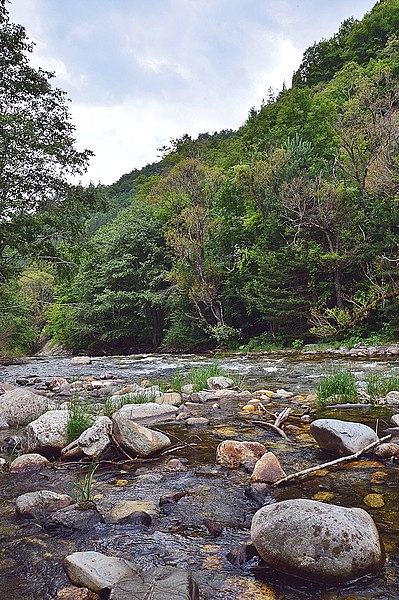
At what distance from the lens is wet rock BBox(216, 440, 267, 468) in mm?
4027

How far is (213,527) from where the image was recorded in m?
2.77

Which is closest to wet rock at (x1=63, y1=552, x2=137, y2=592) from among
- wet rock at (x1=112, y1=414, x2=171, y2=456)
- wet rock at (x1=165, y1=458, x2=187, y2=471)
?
wet rock at (x1=165, y1=458, x2=187, y2=471)

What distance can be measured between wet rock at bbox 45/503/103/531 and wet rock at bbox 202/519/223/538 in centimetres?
73

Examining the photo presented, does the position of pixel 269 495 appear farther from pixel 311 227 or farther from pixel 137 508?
pixel 311 227

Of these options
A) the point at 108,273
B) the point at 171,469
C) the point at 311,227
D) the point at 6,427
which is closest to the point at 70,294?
the point at 108,273

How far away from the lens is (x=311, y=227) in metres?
20.4

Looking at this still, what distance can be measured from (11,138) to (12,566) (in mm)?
12229

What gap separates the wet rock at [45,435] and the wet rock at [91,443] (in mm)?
212

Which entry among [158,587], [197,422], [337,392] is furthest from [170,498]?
[337,392]

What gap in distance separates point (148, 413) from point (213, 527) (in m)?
3.28

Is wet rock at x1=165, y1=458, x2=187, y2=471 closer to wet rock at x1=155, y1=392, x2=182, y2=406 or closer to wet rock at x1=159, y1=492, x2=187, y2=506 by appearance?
wet rock at x1=159, y1=492, x2=187, y2=506

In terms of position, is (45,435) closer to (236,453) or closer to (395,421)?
(236,453)

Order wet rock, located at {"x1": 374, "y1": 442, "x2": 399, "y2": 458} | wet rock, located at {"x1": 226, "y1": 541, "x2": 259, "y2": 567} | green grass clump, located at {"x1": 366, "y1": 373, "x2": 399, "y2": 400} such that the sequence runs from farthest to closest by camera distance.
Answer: green grass clump, located at {"x1": 366, "y1": 373, "x2": 399, "y2": 400} < wet rock, located at {"x1": 374, "y1": 442, "x2": 399, "y2": 458} < wet rock, located at {"x1": 226, "y1": 541, "x2": 259, "y2": 567}

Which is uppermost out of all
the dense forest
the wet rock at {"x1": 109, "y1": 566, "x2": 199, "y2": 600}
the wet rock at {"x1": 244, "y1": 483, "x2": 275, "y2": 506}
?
the dense forest
